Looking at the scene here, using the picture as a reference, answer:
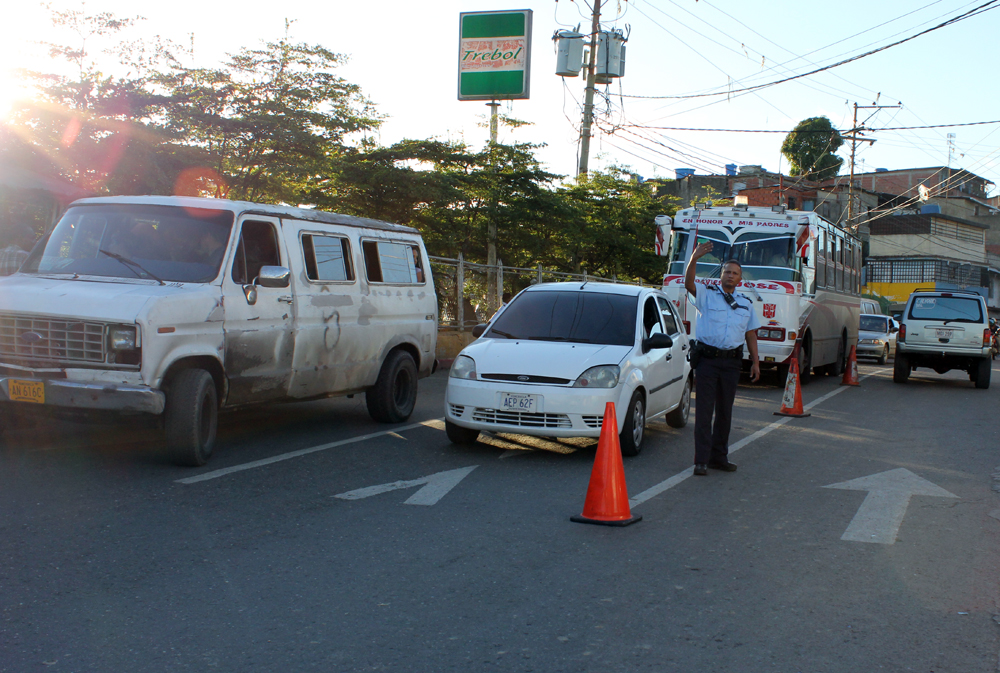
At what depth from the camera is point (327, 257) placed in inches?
358

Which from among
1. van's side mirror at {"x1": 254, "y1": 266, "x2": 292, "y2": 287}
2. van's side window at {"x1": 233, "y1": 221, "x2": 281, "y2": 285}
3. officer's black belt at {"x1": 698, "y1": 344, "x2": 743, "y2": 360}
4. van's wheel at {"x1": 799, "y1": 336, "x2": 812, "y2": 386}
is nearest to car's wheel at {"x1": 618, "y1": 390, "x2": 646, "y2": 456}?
officer's black belt at {"x1": 698, "y1": 344, "x2": 743, "y2": 360}

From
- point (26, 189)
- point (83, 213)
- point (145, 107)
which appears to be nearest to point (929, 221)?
point (145, 107)

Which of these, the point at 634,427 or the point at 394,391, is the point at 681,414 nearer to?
the point at 634,427

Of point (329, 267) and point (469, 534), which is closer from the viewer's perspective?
point (469, 534)

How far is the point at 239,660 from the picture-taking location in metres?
3.73

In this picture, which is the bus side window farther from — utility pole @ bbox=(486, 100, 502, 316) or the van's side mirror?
the van's side mirror

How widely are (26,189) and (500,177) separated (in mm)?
12222

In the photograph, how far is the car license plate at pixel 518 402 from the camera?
812cm

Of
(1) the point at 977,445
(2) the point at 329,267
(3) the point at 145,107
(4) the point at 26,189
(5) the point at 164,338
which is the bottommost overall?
(1) the point at 977,445

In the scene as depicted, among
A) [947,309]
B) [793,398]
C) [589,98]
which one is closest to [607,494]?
[793,398]

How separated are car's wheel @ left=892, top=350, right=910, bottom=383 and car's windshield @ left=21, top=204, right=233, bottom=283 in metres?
15.5

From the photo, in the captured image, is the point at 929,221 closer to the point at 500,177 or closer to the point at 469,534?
the point at 500,177

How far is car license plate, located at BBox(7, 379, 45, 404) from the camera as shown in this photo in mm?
6852

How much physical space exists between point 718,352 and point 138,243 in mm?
5002
